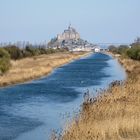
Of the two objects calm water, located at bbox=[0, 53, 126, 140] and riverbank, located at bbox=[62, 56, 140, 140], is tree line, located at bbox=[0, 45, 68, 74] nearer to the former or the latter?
calm water, located at bbox=[0, 53, 126, 140]

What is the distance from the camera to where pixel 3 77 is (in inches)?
1626

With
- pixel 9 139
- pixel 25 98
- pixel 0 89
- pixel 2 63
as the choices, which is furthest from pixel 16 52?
pixel 9 139

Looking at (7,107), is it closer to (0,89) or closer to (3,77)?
(0,89)

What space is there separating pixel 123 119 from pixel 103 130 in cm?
130

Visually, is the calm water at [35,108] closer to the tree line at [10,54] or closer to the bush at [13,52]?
the tree line at [10,54]

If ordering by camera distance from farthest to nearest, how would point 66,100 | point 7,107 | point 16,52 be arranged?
point 16,52 < point 66,100 < point 7,107

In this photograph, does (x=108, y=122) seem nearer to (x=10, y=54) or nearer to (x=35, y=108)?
(x=35, y=108)

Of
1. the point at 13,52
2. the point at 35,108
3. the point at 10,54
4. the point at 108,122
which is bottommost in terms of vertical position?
the point at 35,108

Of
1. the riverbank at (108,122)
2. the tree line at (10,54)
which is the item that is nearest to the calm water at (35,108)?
the riverbank at (108,122)

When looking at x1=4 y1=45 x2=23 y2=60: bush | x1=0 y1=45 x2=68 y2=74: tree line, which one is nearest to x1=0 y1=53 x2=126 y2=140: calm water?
x1=0 y1=45 x2=68 y2=74: tree line

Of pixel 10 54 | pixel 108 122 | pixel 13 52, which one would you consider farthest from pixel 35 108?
pixel 13 52

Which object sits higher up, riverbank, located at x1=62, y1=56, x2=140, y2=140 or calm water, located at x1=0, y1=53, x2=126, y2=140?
riverbank, located at x1=62, y1=56, x2=140, y2=140

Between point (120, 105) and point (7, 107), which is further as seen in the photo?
point (7, 107)

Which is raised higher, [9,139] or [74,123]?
[74,123]
